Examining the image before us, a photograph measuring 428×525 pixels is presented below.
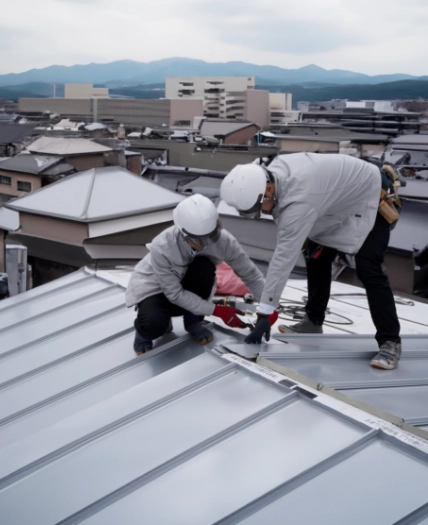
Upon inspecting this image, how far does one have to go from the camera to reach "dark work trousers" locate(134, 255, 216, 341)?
4496 millimetres

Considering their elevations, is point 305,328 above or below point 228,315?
below

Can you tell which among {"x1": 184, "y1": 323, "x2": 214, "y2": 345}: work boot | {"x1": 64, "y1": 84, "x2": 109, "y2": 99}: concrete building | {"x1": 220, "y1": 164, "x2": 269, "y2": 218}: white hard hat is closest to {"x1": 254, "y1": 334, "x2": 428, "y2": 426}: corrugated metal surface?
{"x1": 184, "y1": 323, "x2": 214, "y2": 345}: work boot

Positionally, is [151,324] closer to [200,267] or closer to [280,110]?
[200,267]

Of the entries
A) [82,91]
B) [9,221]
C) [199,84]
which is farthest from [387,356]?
[82,91]

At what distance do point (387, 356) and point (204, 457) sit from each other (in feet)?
5.95

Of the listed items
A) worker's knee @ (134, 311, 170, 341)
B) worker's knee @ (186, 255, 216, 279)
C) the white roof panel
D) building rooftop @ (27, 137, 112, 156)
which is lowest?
worker's knee @ (134, 311, 170, 341)

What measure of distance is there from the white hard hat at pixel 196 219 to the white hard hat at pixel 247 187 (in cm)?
19

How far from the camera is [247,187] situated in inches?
156

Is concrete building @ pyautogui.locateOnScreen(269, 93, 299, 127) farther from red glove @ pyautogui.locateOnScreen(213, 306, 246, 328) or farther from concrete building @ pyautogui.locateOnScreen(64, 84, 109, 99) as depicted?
red glove @ pyautogui.locateOnScreen(213, 306, 246, 328)

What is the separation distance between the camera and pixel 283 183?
4051mm

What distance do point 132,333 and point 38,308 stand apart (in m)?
1.53

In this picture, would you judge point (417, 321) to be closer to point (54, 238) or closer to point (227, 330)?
point (227, 330)

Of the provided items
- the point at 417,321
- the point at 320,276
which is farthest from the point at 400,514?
the point at 417,321

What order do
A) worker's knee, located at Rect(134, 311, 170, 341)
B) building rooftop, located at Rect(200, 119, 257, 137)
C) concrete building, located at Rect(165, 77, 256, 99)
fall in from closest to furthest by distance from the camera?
worker's knee, located at Rect(134, 311, 170, 341), building rooftop, located at Rect(200, 119, 257, 137), concrete building, located at Rect(165, 77, 256, 99)
